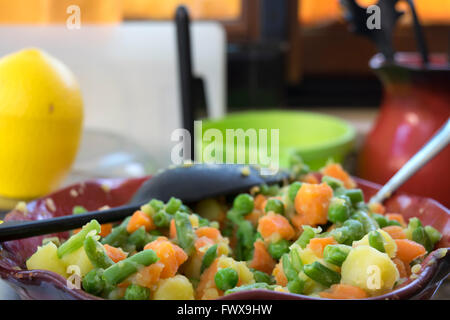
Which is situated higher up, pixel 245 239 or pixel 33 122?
pixel 33 122

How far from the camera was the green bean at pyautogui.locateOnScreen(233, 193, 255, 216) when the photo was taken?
604 millimetres

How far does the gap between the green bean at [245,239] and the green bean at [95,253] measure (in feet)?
0.51

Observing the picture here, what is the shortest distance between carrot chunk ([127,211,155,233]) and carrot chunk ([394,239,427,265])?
24 centimetres

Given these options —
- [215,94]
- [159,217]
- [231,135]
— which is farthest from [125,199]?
[215,94]

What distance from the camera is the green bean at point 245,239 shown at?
0.58 metres

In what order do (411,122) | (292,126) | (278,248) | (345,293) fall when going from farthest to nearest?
(292,126) → (411,122) → (278,248) → (345,293)

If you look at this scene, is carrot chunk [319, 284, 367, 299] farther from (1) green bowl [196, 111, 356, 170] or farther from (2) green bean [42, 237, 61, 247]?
(1) green bowl [196, 111, 356, 170]

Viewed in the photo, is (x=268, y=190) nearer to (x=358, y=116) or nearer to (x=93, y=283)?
(x=93, y=283)

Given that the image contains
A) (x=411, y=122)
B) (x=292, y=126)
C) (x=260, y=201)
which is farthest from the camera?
(x=292, y=126)

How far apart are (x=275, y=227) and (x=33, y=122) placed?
14.0 inches

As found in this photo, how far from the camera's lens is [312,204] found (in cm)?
55

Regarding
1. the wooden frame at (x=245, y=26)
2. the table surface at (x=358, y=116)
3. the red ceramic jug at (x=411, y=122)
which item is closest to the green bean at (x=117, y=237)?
the red ceramic jug at (x=411, y=122)

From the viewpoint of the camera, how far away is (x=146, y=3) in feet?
5.52

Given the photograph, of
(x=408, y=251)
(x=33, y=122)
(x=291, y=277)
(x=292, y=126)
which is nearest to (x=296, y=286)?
(x=291, y=277)
